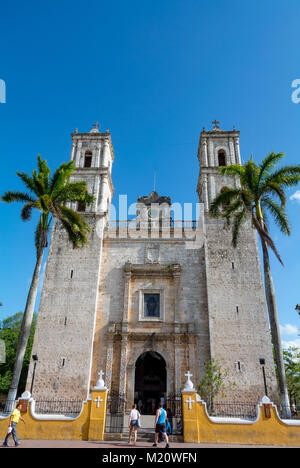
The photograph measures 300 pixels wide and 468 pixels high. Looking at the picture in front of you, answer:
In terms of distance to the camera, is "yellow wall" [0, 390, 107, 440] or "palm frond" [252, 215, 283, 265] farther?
"palm frond" [252, 215, 283, 265]

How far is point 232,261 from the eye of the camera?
20594 millimetres

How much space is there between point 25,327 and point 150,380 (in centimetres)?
862

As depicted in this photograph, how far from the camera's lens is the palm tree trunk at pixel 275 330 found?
13.0m

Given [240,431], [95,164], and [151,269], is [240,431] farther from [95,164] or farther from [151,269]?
[95,164]

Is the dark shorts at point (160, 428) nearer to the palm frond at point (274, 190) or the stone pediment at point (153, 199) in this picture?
the palm frond at point (274, 190)

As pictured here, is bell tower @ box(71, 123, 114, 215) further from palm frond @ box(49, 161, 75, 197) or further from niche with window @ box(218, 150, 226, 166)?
niche with window @ box(218, 150, 226, 166)

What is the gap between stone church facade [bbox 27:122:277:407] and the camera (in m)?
18.1

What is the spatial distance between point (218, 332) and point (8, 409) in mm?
11091

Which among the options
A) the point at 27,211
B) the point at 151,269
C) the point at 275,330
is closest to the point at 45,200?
the point at 27,211

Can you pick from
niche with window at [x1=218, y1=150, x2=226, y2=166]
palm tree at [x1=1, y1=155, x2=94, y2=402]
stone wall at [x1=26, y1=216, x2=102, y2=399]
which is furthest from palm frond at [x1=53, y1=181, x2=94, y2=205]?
niche with window at [x1=218, y1=150, x2=226, y2=166]

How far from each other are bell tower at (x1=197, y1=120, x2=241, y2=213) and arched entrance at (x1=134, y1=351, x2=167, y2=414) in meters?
10.3

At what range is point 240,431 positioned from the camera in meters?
11.2
